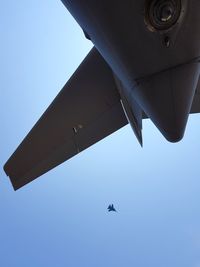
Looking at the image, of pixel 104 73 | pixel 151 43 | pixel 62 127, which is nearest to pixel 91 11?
pixel 151 43

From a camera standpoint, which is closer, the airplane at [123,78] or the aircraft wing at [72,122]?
the airplane at [123,78]

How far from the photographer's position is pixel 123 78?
13.3ft

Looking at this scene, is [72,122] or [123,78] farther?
[72,122]

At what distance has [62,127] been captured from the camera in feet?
20.0

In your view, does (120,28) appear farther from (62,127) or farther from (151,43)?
(62,127)

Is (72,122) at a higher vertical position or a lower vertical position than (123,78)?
higher

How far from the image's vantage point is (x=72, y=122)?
19.9ft

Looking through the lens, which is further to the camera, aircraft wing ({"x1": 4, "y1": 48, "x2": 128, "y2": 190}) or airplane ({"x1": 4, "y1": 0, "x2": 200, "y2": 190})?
aircraft wing ({"x1": 4, "y1": 48, "x2": 128, "y2": 190})

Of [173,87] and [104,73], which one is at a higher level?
[104,73]

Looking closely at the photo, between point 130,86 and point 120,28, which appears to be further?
point 130,86

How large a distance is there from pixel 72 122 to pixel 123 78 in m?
2.25

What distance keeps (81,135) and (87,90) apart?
102 centimetres

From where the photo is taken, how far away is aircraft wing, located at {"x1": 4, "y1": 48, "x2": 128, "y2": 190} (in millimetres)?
5809

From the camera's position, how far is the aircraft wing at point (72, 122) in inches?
229
